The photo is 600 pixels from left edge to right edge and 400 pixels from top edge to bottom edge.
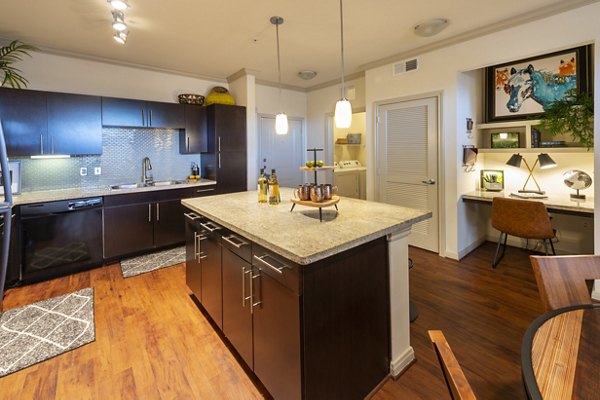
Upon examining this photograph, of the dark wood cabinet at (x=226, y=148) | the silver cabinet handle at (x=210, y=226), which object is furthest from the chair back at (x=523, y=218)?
the dark wood cabinet at (x=226, y=148)

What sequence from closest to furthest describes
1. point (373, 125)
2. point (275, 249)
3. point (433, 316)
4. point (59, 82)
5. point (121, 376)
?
point (275, 249), point (121, 376), point (433, 316), point (59, 82), point (373, 125)

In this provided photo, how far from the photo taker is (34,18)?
9.47ft

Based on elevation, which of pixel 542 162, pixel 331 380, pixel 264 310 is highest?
pixel 542 162

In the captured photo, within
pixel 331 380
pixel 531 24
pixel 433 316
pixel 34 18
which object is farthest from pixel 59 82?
pixel 531 24

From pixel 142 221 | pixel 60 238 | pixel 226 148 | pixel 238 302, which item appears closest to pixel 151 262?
pixel 142 221

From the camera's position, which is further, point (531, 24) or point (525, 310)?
point (531, 24)

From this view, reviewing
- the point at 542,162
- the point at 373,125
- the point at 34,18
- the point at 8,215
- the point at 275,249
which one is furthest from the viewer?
the point at 373,125

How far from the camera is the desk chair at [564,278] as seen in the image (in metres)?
1.25

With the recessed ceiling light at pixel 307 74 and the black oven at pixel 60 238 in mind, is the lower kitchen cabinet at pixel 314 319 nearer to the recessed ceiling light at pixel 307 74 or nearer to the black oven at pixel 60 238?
the black oven at pixel 60 238

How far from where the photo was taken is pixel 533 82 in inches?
137

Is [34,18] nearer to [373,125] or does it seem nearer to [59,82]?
[59,82]

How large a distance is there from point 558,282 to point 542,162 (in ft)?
9.49

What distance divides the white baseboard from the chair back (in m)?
2.13

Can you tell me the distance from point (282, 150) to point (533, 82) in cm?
386
